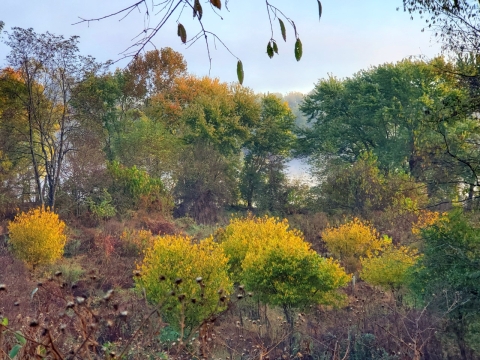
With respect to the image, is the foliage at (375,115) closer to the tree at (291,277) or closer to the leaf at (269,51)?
the tree at (291,277)

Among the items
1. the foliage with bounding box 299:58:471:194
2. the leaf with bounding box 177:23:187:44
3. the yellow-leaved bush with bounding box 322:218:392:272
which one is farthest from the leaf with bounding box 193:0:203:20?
the foliage with bounding box 299:58:471:194

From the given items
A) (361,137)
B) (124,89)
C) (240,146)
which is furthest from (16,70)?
(361,137)

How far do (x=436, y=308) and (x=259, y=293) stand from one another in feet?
13.4

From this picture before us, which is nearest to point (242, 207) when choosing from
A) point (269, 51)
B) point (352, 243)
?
point (352, 243)

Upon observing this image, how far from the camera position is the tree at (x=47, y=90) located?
67.6ft

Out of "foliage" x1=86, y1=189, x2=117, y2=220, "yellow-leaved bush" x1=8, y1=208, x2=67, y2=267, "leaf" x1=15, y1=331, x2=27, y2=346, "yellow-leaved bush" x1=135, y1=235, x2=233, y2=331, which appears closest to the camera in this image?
"leaf" x1=15, y1=331, x2=27, y2=346

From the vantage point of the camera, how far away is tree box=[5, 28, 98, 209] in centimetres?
2061

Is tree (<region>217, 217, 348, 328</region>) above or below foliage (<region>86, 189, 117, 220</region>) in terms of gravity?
below

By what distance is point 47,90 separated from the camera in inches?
894

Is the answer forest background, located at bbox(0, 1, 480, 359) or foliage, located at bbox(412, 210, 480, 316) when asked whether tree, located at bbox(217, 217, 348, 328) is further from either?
foliage, located at bbox(412, 210, 480, 316)

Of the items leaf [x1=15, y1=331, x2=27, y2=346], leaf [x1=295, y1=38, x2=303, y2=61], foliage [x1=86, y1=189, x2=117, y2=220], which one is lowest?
leaf [x1=15, y1=331, x2=27, y2=346]

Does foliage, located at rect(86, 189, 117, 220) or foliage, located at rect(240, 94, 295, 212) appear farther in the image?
foliage, located at rect(240, 94, 295, 212)

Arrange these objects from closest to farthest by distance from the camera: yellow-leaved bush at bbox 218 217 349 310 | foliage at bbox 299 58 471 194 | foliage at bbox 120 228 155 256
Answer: yellow-leaved bush at bbox 218 217 349 310 → foliage at bbox 120 228 155 256 → foliage at bbox 299 58 471 194

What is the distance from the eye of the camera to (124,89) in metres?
31.6
